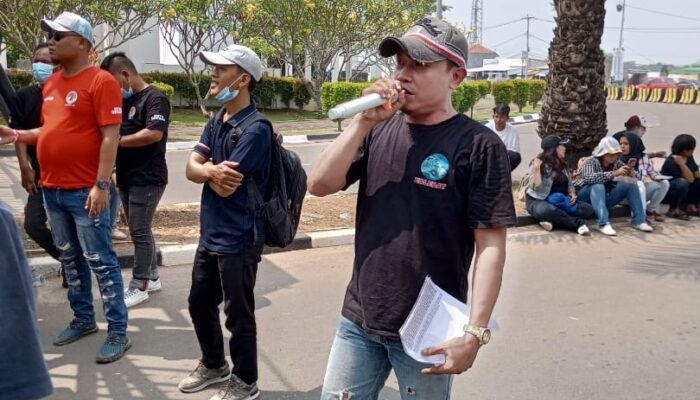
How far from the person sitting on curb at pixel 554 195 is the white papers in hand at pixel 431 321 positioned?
621 cm

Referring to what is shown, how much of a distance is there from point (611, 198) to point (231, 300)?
6.47 m

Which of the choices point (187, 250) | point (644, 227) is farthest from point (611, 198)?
point (187, 250)

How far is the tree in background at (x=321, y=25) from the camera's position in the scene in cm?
2211

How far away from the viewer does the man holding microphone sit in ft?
7.27

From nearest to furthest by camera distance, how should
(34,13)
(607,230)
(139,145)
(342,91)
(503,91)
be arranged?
1. (139,145)
2. (607,230)
3. (34,13)
4. (342,91)
5. (503,91)

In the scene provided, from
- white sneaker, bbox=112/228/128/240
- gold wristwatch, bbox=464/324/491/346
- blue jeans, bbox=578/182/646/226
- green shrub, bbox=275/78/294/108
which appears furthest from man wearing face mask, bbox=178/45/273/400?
Answer: green shrub, bbox=275/78/294/108

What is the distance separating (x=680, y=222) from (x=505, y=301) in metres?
4.61

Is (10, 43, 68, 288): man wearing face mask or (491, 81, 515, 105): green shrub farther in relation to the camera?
(491, 81, 515, 105): green shrub

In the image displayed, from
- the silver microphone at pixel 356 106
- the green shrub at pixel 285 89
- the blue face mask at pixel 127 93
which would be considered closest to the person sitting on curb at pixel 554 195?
the blue face mask at pixel 127 93

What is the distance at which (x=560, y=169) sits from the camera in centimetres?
829

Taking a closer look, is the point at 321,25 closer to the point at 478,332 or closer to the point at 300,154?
the point at 300,154

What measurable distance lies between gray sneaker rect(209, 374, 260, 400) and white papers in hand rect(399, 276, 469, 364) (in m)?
1.68

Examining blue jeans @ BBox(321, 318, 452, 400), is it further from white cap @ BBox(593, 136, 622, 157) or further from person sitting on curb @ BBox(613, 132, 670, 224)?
person sitting on curb @ BBox(613, 132, 670, 224)

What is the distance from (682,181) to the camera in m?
9.10
